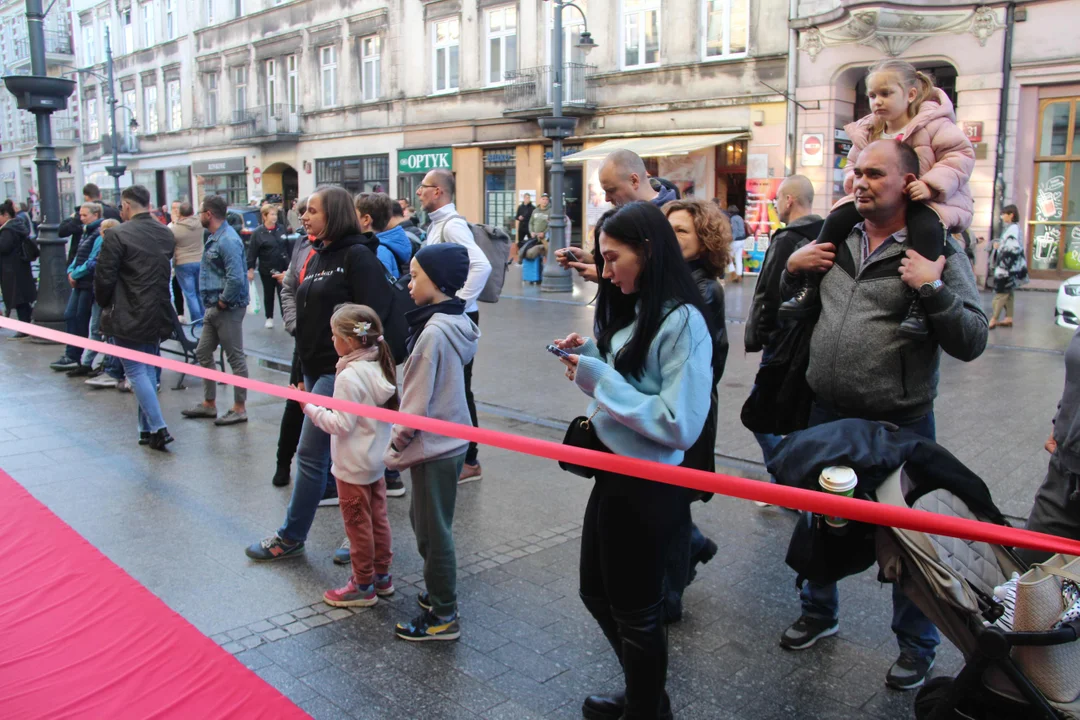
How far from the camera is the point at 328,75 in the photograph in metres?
32.4

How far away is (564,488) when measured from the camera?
19.4ft

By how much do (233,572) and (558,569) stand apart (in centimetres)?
160

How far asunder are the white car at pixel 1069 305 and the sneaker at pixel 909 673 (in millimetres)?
9759

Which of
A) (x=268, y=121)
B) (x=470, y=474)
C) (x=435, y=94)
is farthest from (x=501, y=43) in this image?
(x=470, y=474)

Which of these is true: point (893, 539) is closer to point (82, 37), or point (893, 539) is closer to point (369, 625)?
point (369, 625)

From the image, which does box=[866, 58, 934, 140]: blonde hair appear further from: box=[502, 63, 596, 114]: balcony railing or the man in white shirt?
box=[502, 63, 596, 114]: balcony railing

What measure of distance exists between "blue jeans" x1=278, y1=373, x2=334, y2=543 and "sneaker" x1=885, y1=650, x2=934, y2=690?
2.76 meters

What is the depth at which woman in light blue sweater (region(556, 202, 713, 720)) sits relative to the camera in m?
2.75

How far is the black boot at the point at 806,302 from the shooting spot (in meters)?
3.56

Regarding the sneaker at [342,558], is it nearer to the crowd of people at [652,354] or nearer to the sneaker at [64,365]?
the crowd of people at [652,354]

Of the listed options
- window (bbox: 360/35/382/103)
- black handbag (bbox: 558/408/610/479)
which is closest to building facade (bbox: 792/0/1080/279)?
black handbag (bbox: 558/408/610/479)

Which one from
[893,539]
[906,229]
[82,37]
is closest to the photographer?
[893,539]

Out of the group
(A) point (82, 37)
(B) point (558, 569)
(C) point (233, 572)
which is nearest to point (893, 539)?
(B) point (558, 569)

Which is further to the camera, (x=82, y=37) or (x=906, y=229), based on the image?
(x=82, y=37)
